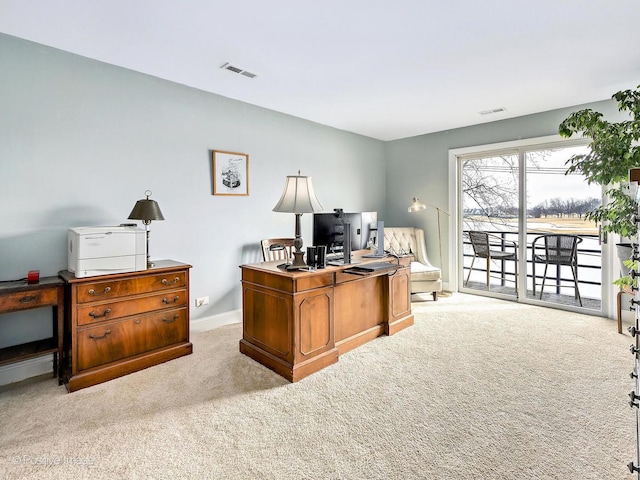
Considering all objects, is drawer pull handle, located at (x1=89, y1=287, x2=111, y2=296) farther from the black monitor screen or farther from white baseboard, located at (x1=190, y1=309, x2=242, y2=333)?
the black monitor screen

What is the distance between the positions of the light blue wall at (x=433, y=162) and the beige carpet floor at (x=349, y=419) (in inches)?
105

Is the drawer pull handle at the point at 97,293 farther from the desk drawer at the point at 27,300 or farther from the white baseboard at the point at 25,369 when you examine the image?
the white baseboard at the point at 25,369

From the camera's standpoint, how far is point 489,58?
9.19 ft

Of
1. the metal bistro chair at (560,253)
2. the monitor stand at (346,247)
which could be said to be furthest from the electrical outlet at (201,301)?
the metal bistro chair at (560,253)

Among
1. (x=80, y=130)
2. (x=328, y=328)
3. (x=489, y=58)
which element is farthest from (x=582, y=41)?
(x=80, y=130)

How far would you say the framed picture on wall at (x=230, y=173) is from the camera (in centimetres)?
363

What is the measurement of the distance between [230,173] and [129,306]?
5.85 ft

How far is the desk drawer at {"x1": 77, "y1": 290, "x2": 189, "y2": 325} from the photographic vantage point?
2.43 meters

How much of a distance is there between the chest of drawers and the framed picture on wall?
116 cm

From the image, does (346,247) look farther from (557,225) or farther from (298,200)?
(557,225)

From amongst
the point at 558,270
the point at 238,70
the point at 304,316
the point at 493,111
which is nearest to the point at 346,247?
the point at 304,316

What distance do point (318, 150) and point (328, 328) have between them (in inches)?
113

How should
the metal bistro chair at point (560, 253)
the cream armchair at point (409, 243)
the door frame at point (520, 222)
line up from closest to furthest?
the door frame at point (520, 222) → the metal bistro chair at point (560, 253) → the cream armchair at point (409, 243)

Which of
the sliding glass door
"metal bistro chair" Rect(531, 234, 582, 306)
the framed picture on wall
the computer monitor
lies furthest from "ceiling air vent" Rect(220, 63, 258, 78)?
"metal bistro chair" Rect(531, 234, 582, 306)
